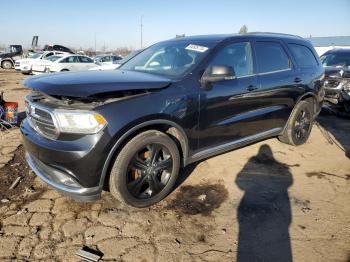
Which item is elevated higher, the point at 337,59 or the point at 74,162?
the point at 337,59

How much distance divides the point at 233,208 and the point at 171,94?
1446 millimetres

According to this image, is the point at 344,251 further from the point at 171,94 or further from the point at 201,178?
the point at 171,94

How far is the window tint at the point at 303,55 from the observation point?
5.38 metres

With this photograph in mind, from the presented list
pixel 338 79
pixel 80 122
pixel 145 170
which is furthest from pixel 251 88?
pixel 338 79

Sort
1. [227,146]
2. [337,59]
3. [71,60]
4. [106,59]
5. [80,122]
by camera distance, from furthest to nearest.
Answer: [106,59] < [71,60] < [337,59] < [227,146] < [80,122]

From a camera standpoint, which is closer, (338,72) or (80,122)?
(80,122)

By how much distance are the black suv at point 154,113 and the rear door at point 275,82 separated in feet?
0.05

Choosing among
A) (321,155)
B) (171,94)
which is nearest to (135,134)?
(171,94)

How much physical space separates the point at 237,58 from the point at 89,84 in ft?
6.99

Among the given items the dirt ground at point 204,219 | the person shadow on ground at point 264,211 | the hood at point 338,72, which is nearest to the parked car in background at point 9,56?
the hood at point 338,72

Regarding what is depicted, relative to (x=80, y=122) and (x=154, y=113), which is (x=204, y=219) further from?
(x=80, y=122)

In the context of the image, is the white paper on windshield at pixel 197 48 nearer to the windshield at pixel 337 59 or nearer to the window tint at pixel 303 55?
the window tint at pixel 303 55

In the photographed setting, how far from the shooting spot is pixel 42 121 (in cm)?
319

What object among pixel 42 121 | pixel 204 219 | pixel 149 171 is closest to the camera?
pixel 42 121
